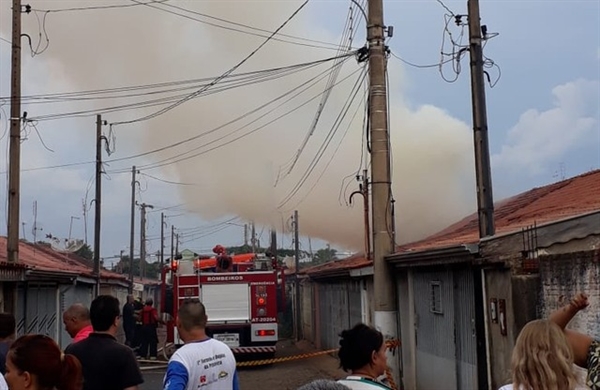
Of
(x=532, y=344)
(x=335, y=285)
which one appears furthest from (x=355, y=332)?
(x=335, y=285)

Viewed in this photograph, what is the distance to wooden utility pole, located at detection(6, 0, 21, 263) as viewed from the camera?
14.7 meters

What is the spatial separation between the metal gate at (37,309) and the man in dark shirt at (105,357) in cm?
1194


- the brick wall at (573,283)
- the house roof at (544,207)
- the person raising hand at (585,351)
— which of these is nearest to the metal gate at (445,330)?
the house roof at (544,207)

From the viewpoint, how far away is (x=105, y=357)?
15.3 feet

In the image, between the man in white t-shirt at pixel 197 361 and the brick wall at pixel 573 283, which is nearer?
the man in white t-shirt at pixel 197 361

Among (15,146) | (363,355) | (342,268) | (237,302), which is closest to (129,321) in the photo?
(237,302)

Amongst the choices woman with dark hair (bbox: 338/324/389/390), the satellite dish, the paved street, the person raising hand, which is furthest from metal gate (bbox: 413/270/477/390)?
the satellite dish

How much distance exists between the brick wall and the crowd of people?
2860 millimetres

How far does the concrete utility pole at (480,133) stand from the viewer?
31.1 feet

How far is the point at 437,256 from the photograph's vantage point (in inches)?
409

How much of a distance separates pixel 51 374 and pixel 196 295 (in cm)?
1588

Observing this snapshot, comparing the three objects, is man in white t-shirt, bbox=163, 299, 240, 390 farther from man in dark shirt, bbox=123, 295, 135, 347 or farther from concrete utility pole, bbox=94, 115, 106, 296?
concrete utility pole, bbox=94, 115, 106, 296

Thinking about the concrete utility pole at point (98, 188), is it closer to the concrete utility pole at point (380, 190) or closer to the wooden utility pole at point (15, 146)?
the wooden utility pole at point (15, 146)

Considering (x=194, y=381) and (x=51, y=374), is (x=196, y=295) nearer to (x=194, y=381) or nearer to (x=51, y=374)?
(x=194, y=381)
